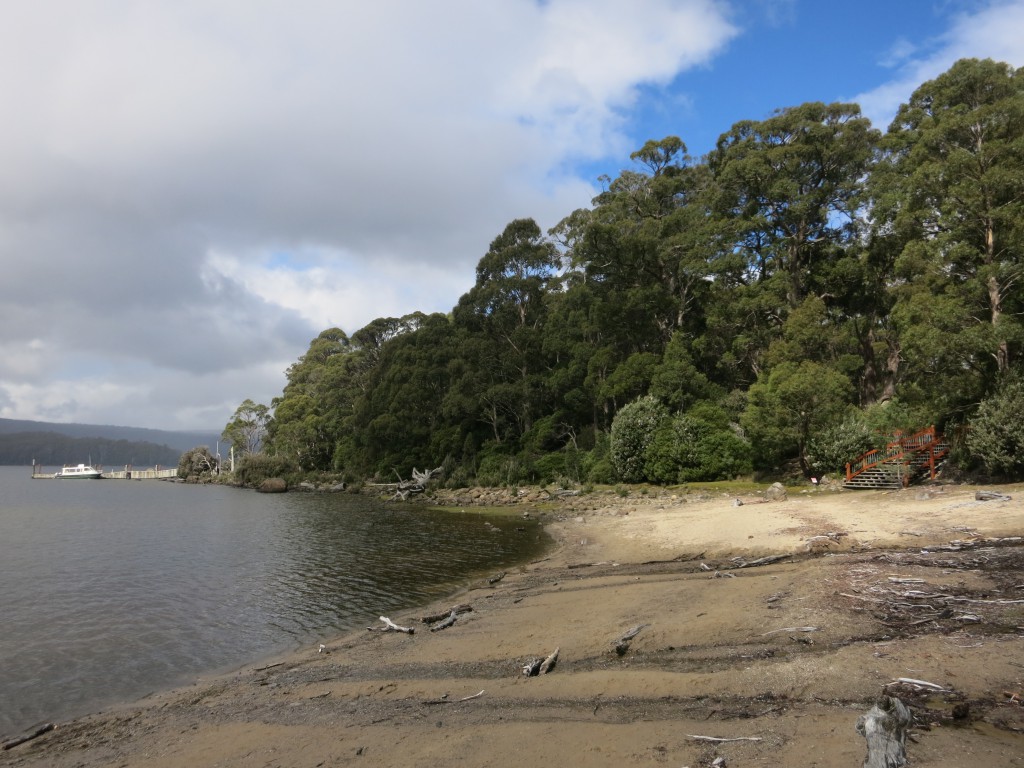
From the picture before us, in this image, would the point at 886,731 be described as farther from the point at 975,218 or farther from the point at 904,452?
the point at 904,452

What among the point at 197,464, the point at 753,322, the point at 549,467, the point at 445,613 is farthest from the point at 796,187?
the point at 197,464

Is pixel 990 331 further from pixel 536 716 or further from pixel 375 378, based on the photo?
pixel 375 378

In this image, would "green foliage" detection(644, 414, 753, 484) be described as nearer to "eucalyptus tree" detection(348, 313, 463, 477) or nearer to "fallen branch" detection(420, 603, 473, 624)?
"fallen branch" detection(420, 603, 473, 624)

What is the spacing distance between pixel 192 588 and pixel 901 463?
2662 cm


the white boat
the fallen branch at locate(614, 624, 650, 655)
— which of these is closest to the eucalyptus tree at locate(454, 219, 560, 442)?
the fallen branch at locate(614, 624, 650, 655)

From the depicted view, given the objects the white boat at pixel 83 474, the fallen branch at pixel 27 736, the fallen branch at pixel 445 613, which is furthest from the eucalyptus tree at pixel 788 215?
the white boat at pixel 83 474

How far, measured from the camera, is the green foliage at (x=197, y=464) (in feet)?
306

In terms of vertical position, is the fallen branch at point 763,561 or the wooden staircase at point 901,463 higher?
the wooden staircase at point 901,463

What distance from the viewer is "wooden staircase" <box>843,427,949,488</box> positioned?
2317 centimetres

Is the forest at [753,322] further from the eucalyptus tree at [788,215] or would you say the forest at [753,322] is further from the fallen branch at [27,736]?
the fallen branch at [27,736]

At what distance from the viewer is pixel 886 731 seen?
4.39 m

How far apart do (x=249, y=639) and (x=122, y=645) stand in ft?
8.24

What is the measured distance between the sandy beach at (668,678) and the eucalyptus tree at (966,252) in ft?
32.4

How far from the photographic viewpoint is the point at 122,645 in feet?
38.7
